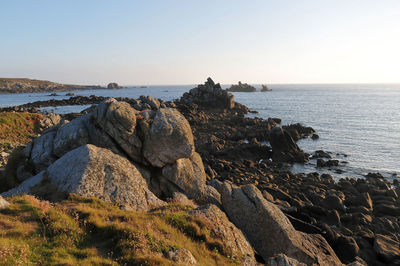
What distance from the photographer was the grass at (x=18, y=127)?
48.2 meters

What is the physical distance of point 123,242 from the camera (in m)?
10.2

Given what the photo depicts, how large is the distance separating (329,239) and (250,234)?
318 inches

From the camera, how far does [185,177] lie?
71.3ft

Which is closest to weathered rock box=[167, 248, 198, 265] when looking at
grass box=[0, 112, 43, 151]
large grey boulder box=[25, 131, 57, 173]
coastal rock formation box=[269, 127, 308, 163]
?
large grey boulder box=[25, 131, 57, 173]

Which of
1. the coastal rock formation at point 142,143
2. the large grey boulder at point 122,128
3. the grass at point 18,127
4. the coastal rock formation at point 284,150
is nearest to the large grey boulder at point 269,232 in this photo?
the coastal rock formation at point 142,143

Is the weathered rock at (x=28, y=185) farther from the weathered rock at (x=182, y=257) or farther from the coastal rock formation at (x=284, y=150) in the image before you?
the coastal rock formation at (x=284, y=150)

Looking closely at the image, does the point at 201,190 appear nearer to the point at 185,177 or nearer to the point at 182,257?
the point at 185,177

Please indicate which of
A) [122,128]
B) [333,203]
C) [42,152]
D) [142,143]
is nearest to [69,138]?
[42,152]

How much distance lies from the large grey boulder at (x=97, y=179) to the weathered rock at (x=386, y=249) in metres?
18.0

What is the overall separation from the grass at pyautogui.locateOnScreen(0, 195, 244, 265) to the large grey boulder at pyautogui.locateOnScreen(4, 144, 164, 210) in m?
1.14

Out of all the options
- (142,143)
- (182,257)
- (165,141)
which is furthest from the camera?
(142,143)

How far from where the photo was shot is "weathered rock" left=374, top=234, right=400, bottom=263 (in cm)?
1869

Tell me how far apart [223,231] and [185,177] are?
863cm

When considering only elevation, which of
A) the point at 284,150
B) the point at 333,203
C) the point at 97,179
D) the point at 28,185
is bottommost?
the point at 333,203
